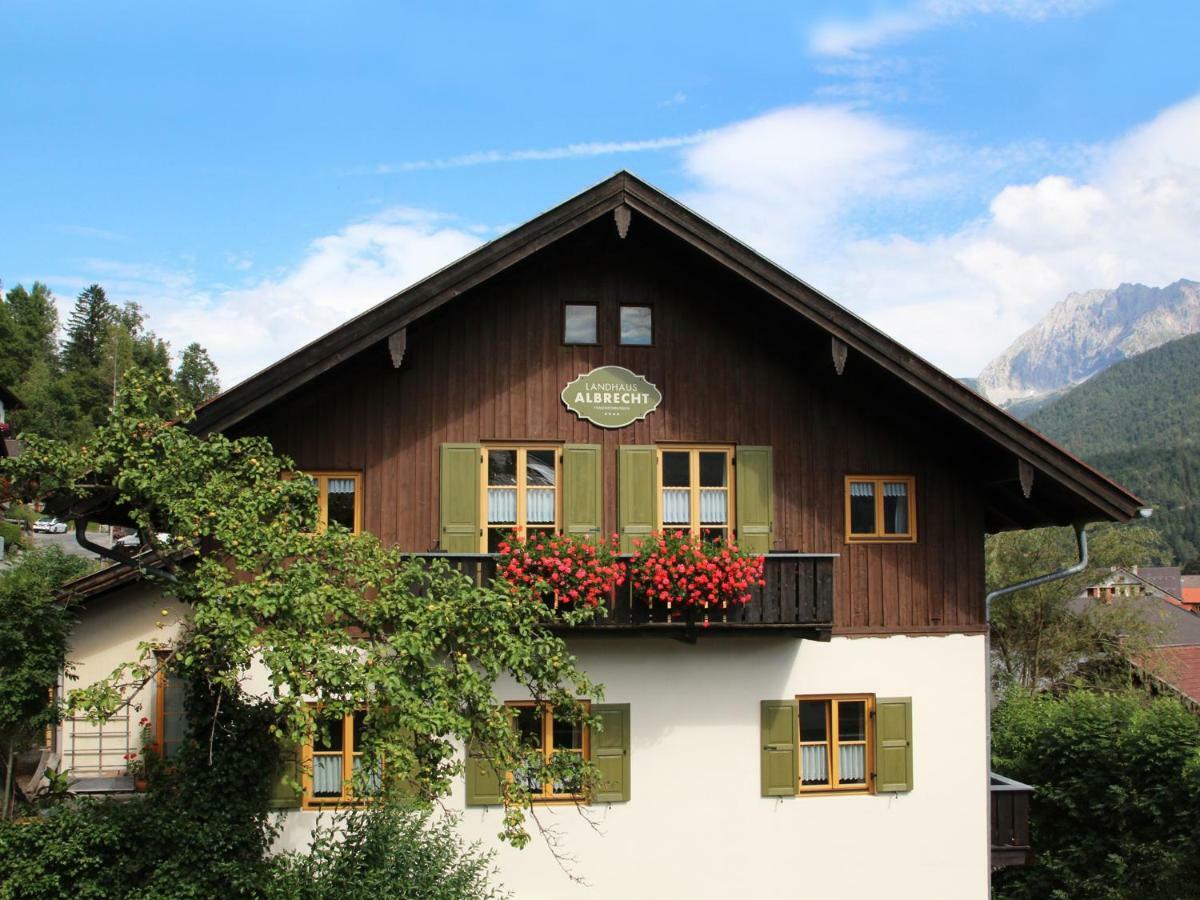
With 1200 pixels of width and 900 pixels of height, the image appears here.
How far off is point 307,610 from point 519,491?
172 inches

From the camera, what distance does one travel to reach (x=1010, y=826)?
1459cm

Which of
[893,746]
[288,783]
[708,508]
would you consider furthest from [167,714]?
[893,746]

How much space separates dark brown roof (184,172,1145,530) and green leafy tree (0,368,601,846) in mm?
1365

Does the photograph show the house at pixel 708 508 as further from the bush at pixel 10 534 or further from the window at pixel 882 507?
the bush at pixel 10 534

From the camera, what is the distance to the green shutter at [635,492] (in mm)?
13922

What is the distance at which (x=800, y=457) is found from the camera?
1443 cm

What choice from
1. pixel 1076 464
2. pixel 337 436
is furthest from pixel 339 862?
pixel 1076 464

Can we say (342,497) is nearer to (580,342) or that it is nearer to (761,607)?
(580,342)

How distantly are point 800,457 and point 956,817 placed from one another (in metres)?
4.69

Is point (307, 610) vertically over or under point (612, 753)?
over

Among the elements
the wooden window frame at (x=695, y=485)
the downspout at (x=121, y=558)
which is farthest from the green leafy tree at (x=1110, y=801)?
the downspout at (x=121, y=558)

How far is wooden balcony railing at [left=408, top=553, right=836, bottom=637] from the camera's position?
508 inches

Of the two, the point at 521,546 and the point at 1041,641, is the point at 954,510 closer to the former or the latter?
the point at 521,546

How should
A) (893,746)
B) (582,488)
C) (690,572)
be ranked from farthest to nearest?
(893,746) < (582,488) < (690,572)
